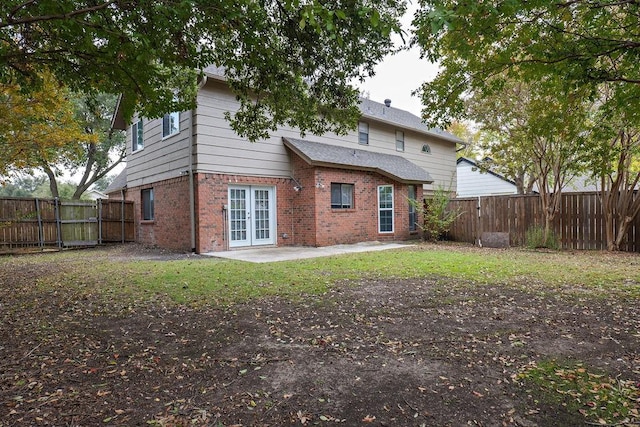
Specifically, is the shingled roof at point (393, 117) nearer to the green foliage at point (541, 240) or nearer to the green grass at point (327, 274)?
the green foliage at point (541, 240)

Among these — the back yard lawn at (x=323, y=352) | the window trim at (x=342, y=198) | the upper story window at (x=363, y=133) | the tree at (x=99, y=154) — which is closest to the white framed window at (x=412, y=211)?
the upper story window at (x=363, y=133)

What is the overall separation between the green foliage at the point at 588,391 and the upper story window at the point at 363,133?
44.2ft

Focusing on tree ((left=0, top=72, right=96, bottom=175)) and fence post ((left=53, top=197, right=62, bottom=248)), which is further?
fence post ((left=53, top=197, right=62, bottom=248))

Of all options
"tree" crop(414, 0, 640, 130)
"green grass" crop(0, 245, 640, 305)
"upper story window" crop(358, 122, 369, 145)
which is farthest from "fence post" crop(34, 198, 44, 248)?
"tree" crop(414, 0, 640, 130)

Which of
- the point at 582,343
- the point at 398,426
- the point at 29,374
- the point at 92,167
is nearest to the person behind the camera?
the point at 398,426

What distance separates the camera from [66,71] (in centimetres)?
582

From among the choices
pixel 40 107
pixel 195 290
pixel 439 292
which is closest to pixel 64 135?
pixel 40 107

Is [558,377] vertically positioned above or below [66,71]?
below

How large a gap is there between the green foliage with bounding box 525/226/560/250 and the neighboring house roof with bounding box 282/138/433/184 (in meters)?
4.88

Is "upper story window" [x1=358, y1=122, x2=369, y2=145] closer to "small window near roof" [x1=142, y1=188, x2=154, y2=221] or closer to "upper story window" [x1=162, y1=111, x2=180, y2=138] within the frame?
"upper story window" [x1=162, y1=111, x2=180, y2=138]

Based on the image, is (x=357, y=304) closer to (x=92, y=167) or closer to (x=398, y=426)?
(x=398, y=426)

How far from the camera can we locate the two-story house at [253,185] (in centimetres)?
1104

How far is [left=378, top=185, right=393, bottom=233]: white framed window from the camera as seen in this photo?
1444cm

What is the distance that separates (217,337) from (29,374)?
1.52m
